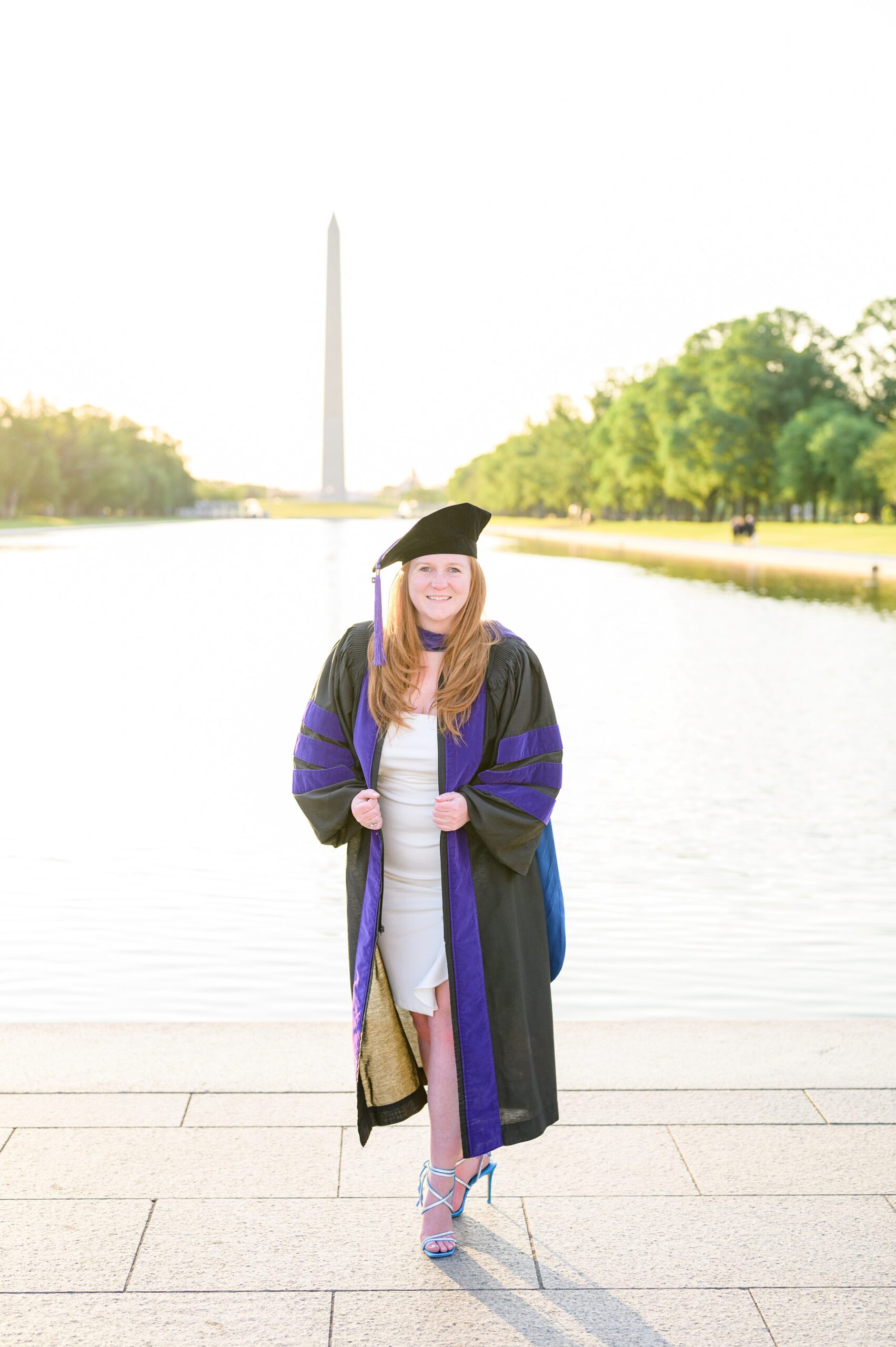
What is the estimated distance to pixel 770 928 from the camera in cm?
707

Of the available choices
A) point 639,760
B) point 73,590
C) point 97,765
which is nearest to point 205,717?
point 97,765

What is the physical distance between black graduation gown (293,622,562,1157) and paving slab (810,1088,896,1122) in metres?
1.00

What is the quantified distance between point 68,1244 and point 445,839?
1217mm

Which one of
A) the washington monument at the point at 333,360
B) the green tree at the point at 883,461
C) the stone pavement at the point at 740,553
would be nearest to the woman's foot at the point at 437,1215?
the stone pavement at the point at 740,553

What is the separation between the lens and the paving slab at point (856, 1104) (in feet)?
13.0

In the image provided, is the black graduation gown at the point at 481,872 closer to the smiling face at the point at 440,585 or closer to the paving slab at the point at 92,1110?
the smiling face at the point at 440,585

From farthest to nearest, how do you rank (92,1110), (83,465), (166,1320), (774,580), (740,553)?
(83,465)
(740,553)
(774,580)
(92,1110)
(166,1320)

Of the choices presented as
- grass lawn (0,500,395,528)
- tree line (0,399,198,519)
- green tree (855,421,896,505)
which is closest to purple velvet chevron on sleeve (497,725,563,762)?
green tree (855,421,896,505)

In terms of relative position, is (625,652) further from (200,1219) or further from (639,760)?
(200,1219)

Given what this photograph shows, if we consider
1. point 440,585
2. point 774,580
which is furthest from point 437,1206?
point 774,580

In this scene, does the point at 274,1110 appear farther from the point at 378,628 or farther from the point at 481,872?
the point at 378,628

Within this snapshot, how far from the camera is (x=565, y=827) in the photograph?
9227 mm

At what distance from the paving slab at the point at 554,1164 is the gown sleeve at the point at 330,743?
903mm

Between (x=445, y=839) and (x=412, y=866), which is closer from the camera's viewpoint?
(x=445, y=839)
